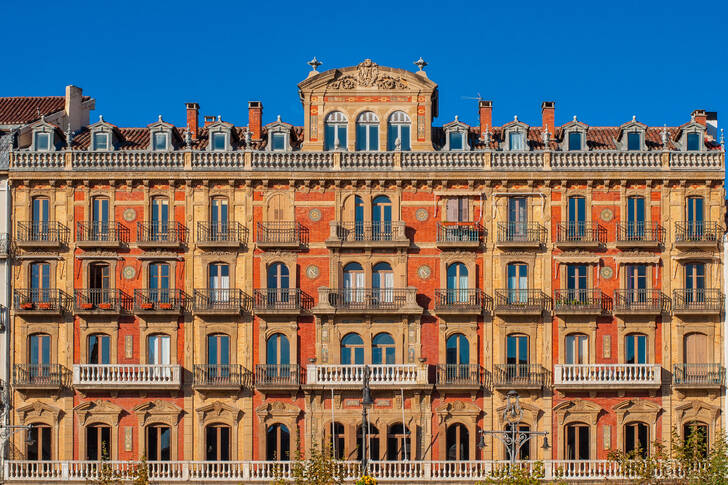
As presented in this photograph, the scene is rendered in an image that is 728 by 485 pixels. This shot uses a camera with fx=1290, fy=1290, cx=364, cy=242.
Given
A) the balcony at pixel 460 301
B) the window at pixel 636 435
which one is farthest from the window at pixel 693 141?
the window at pixel 636 435

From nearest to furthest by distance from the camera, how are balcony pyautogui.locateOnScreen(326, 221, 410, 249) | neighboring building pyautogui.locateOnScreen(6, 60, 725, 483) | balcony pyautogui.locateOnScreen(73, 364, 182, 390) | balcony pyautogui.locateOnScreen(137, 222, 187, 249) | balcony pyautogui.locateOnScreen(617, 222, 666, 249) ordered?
balcony pyautogui.locateOnScreen(73, 364, 182, 390) < neighboring building pyautogui.locateOnScreen(6, 60, 725, 483) < balcony pyautogui.locateOnScreen(326, 221, 410, 249) < balcony pyautogui.locateOnScreen(617, 222, 666, 249) < balcony pyautogui.locateOnScreen(137, 222, 187, 249)

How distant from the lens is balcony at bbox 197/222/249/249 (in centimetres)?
5969

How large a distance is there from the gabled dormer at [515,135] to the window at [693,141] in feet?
25.2

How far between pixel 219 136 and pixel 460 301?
541 inches

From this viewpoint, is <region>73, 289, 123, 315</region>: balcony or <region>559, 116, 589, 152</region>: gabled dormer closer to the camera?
<region>73, 289, 123, 315</region>: balcony

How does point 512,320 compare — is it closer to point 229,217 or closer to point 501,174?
point 501,174

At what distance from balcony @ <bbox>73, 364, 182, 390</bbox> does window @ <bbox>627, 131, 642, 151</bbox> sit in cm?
2349

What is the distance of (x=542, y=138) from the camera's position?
61531 millimetres

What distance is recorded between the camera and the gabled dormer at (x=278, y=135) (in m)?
60.8

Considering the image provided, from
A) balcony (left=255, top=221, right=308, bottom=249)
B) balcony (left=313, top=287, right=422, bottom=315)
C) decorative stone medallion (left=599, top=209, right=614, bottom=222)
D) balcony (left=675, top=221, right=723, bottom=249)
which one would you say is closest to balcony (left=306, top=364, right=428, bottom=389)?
balcony (left=313, top=287, right=422, bottom=315)

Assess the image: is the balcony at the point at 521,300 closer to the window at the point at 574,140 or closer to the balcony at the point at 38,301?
the window at the point at 574,140

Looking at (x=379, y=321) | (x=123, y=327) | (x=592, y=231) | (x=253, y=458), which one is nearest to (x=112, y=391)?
(x=123, y=327)

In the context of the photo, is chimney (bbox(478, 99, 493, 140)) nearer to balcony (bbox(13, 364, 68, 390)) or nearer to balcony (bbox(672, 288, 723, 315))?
balcony (bbox(672, 288, 723, 315))

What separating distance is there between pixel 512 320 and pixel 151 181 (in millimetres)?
17999
